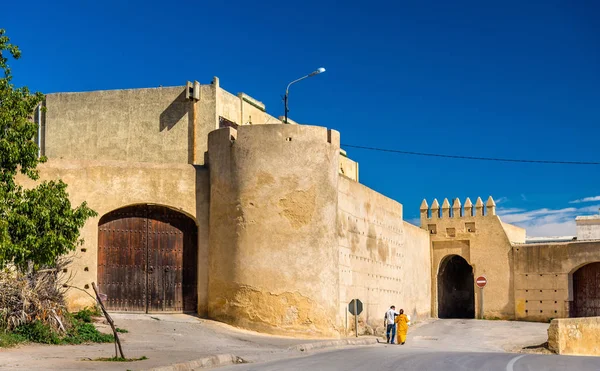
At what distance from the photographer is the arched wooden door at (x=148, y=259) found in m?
22.0

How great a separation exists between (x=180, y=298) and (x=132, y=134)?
8830 mm

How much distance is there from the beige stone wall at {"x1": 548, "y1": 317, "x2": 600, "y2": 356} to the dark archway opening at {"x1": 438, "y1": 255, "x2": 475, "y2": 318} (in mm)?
10621

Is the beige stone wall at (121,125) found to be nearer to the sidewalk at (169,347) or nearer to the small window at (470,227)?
the sidewalk at (169,347)

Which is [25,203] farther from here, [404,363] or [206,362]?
[404,363]

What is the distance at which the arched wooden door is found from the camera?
72.2 feet

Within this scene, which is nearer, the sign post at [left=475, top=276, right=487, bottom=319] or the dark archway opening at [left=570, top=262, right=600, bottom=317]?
the dark archway opening at [left=570, top=262, right=600, bottom=317]

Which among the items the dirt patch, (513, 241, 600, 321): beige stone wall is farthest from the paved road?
(513, 241, 600, 321): beige stone wall

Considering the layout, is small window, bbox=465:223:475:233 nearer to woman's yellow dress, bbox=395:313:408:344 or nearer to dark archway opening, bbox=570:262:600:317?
dark archway opening, bbox=570:262:600:317

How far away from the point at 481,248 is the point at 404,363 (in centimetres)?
2116

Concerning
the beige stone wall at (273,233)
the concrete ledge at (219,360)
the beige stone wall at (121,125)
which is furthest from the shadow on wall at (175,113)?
the concrete ledge at (219,360)

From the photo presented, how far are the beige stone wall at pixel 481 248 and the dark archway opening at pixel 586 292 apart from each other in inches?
102

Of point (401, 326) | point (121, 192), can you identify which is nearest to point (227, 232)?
point (121, 192)

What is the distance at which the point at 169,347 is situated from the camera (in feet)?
56.1

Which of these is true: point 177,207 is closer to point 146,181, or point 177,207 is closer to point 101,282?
point 146,181
